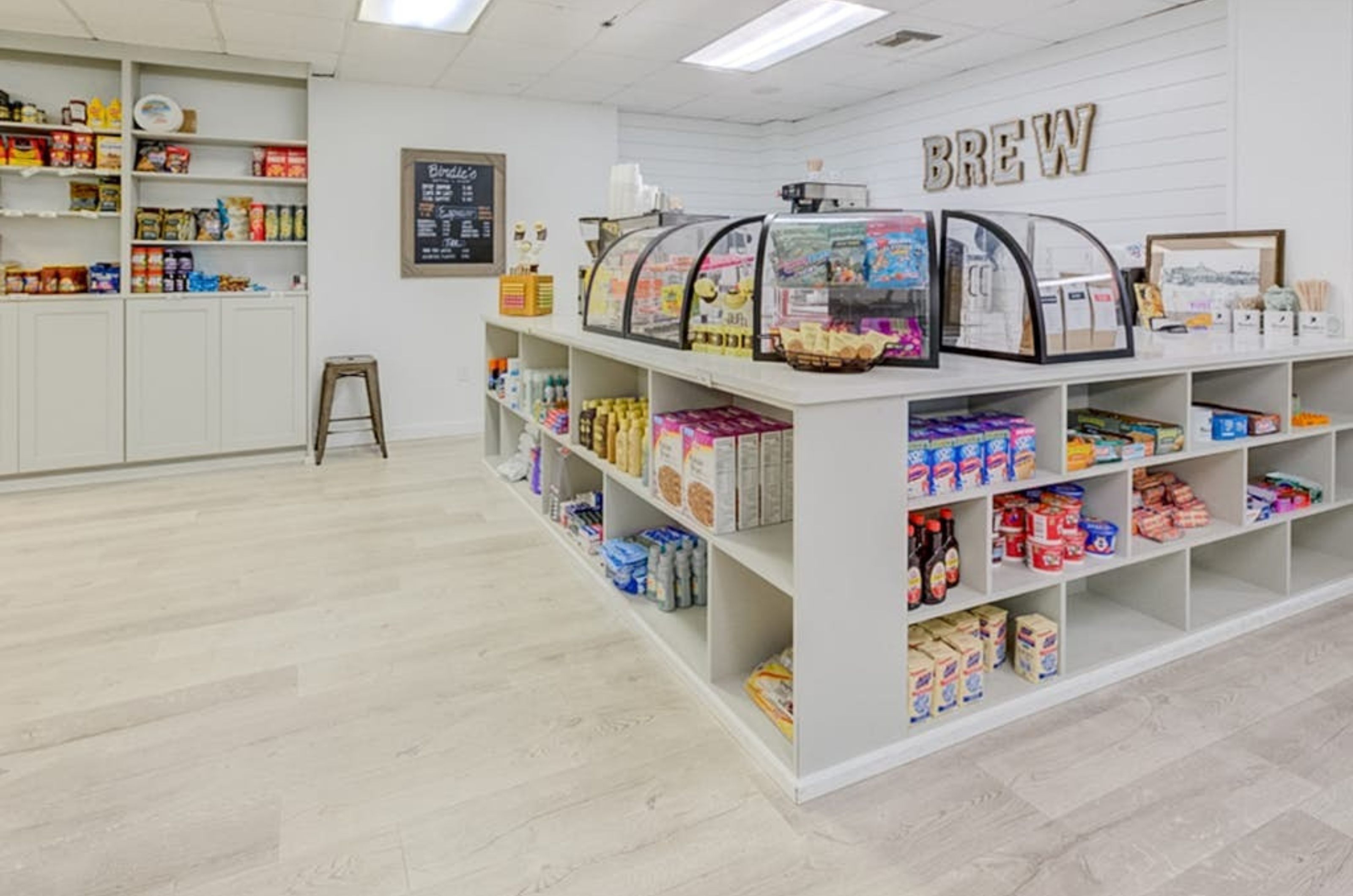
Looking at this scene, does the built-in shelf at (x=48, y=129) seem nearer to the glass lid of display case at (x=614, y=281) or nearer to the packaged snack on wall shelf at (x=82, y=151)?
the packaged snack on wall shelf at (x=82, y=151)

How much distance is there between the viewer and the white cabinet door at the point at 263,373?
5.50m

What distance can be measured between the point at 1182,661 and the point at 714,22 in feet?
13.1

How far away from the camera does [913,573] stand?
2.17m

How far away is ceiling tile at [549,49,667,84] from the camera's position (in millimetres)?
5395

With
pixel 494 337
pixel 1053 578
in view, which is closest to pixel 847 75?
pixel 494 337

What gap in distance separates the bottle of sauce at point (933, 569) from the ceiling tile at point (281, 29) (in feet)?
14.4

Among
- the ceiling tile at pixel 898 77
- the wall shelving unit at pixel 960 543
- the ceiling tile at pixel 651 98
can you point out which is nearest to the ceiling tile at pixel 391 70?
the ceiling tile at pixel 651 98

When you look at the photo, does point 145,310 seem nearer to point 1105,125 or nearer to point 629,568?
point 629,568

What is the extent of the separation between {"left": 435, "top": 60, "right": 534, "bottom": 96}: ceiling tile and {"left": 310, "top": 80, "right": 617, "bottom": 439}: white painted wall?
14 centimetres

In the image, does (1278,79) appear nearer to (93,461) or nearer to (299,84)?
(299,84)

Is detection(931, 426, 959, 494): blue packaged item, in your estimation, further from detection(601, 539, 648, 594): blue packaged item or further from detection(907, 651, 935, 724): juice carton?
detection(601, 539, 648, 594): blue packaged item

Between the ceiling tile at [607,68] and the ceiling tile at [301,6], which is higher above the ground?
the ceiling tile at [607,68]

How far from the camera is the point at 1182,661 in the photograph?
2658 millimetres

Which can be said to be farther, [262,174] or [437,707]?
[262,174]
